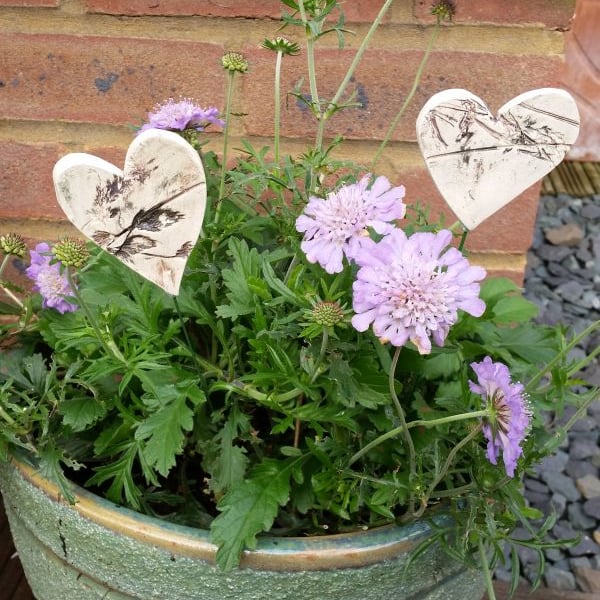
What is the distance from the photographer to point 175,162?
2.02ft

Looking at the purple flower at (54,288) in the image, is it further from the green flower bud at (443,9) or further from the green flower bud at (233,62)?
the green flower bud at (443,9)

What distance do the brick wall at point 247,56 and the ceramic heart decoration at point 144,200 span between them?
1.47ft

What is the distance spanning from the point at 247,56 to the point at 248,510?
59 centimetres

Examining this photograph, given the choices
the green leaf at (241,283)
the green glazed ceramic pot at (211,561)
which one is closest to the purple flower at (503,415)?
the green glazed ceramic pot at (211,561)

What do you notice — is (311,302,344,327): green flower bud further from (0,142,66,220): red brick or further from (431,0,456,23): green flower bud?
(0,142,66,220): red brick

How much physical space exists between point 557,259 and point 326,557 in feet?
5.05

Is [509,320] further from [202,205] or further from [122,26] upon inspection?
[122,26]

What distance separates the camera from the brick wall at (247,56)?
1.02 m

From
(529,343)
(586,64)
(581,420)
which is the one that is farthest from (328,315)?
(586,64)

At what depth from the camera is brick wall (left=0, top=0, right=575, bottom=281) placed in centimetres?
102

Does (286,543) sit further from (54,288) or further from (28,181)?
(28,181)

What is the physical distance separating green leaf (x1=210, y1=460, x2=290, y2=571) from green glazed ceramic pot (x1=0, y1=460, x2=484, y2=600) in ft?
0.05

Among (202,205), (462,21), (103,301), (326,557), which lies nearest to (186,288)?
(103,301)

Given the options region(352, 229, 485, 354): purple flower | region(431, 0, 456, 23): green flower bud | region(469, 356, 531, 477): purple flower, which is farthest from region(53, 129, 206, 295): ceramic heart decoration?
region(431, 0, 456, 23): green flower bud
